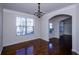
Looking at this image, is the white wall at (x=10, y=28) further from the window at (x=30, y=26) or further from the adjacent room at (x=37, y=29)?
the window at (x=30, y=26)

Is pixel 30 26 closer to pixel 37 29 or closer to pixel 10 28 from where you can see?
pixel 37 29

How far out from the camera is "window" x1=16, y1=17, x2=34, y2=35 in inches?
185

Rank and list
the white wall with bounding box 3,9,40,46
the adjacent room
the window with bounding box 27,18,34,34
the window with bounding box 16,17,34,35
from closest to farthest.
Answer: the adjacent room → the white wall with bounding box 3,9,40,46 → the window with bounding box 16,17,34,35 → the window with bounding box 27,18,34,34

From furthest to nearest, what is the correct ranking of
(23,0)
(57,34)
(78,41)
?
(57,34)
(78,41)
(23,0)

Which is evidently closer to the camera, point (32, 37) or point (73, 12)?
point (73, 12)

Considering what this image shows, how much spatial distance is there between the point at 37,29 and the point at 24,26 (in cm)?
119

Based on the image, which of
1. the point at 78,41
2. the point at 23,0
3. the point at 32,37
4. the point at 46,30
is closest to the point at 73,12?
the point at 78,41

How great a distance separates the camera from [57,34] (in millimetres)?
6246

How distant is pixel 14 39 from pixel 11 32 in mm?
463

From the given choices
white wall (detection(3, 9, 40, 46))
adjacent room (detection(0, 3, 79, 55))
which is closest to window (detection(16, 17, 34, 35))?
adjacent room (detection(0, 3, 79, 55))

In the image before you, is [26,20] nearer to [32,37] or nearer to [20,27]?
[20,27]

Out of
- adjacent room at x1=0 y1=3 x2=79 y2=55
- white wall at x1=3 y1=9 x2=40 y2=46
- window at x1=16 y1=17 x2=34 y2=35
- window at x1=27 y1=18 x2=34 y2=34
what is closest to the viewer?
adjacent room at x1=0 y1=3 x2=79 y2=55

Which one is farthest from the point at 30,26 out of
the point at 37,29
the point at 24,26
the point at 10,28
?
the point at 10,28

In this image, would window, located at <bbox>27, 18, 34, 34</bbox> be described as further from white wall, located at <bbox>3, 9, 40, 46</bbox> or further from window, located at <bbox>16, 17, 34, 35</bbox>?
white wall, located at <bbox>3, 9, 40, 46</bbox>
